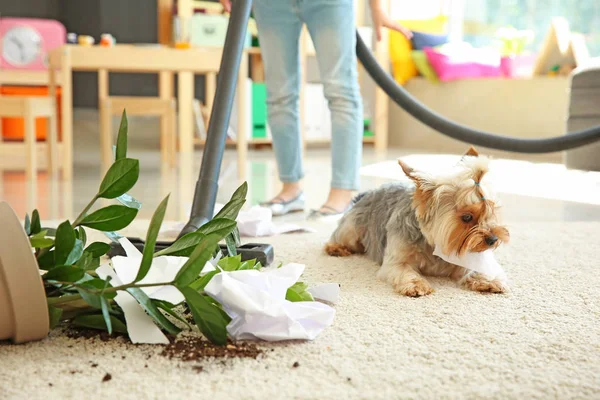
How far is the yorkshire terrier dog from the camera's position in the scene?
1425mm

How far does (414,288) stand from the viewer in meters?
1.42

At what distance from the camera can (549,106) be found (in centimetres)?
500

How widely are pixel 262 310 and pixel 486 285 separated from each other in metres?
0.56

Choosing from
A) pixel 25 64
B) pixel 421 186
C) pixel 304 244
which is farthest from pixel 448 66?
pixel 421 186

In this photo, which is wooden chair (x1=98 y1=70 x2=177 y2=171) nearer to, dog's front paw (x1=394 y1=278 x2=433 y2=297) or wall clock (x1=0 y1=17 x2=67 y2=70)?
wall clock (x1=0 y1=17 x2=67 y2=70)

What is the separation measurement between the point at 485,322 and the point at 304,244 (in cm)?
78

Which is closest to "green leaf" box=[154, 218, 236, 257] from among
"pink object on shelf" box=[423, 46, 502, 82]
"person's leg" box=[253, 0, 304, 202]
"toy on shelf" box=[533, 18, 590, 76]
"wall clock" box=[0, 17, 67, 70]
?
"person's leg" box=[253, 0, 304, 202]

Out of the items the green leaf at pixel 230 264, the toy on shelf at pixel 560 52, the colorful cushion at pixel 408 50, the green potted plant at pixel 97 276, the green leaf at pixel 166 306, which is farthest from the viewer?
the colorful cushion at pixel 408 50

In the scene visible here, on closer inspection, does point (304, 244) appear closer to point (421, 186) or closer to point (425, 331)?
point (421, 186)

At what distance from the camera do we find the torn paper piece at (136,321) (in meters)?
1.08

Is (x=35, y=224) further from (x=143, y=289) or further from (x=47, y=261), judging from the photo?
(x=143, y=289)

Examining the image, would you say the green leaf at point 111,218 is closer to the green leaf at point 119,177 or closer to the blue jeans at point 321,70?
the green leaf at point 119,177


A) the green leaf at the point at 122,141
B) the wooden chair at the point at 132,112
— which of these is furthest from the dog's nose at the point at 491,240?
the wooden chair at the point at 132,112

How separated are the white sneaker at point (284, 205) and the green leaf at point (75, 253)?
4.43 feet
